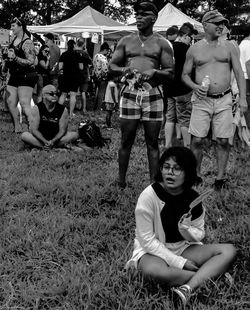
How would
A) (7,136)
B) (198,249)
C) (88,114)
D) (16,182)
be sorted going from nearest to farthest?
(198,249) → (16,182) → (7,136) → (88,114)

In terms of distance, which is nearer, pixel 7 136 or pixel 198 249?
pixel 198 249

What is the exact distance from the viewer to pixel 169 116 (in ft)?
22.1

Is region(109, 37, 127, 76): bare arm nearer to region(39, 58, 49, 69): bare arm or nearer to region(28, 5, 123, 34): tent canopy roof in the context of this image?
region(39, 58, 49, 69): bare arm

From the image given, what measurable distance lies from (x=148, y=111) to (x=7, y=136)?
3.79 m

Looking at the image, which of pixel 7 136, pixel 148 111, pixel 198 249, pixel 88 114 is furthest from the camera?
pixel 88 114

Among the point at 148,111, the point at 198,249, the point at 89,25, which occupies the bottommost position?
the point at 198,249

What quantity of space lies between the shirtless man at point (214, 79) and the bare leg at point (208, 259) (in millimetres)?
2114

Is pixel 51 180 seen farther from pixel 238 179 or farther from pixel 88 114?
pixel 88 114

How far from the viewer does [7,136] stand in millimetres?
7934

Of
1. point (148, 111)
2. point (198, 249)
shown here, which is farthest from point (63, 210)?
point (198, 249)

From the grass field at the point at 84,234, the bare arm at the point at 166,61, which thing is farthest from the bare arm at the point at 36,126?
the bare arm at the point at 166,61

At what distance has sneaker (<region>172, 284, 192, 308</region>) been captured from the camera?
272cm

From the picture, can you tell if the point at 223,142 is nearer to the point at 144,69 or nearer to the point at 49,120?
the point at 144,69

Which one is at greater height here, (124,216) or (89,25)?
(89,25)
